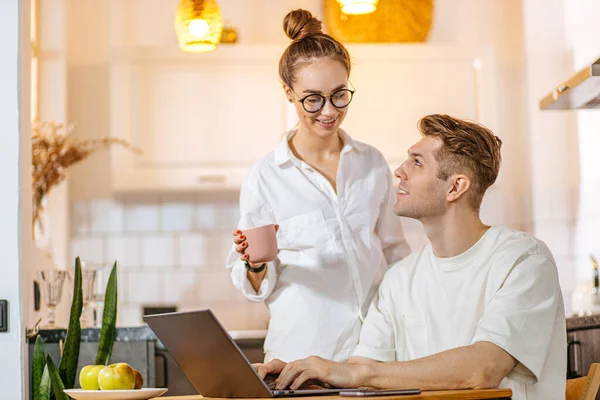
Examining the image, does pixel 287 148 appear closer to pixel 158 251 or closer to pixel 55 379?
pixel 55 379

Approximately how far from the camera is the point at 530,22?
4.53 metres

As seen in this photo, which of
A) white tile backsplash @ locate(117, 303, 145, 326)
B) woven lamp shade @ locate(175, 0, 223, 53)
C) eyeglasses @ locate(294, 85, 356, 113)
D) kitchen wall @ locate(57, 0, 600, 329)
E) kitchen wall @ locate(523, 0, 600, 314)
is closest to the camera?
eyeglasses @ locate(294, 85, 356, 113)

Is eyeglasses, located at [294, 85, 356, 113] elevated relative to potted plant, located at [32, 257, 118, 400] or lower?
elevated

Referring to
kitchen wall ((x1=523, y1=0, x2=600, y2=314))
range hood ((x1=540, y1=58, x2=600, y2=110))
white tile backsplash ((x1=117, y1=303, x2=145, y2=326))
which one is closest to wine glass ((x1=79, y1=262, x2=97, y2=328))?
white tile backsplash ((x1=117, y1=303, x2=145, y2=326))

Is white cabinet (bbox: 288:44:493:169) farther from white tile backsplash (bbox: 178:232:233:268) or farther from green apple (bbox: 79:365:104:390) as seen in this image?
green apple (bbox: 79:365:104:390)

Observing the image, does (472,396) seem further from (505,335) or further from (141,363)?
(141,363)

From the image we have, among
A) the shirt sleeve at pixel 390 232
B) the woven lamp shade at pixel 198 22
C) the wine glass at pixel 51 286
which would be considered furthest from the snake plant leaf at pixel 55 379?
the woven lamp shade at pixel 198 22

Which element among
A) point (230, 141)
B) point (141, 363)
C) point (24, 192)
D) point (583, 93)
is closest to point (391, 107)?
point (230, 141)

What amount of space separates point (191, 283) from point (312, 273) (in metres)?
2.33

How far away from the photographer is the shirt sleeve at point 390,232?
2.49m

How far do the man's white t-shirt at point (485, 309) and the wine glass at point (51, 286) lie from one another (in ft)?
3.80

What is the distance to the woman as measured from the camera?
7.77ft

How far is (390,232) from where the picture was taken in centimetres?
249

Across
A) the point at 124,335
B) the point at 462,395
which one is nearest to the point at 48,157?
the point at 124,335
